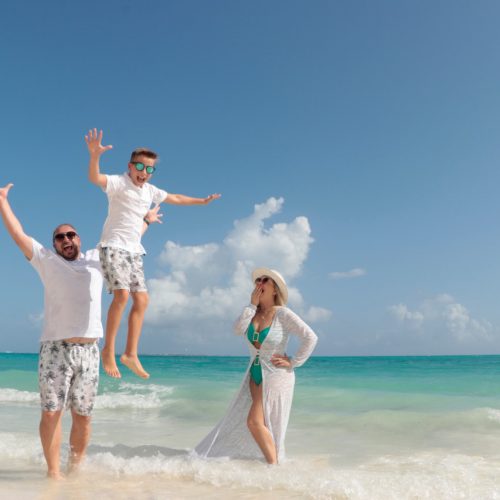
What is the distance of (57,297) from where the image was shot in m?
5.09

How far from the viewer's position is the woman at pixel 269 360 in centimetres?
596

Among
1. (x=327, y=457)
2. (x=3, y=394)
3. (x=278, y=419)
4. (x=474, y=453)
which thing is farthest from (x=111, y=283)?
(x=3, y=394)

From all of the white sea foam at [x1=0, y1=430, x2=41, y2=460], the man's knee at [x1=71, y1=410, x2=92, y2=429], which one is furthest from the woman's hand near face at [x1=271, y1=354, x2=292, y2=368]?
the white sea foam at [x1=0, y1=430, x2=41, y2=460]

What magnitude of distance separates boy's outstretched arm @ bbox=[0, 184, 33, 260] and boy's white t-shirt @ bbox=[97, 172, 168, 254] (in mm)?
622

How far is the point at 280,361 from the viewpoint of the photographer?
5.96m

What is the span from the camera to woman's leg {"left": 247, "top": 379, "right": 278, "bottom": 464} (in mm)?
5930

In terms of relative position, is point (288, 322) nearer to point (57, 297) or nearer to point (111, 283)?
point (111, 283)

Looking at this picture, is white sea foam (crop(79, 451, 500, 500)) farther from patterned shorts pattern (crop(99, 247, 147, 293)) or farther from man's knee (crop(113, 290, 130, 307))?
patterned shorts pattern (crop(99, 247, 147, 293))

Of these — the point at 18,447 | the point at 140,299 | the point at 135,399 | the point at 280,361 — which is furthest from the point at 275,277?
the point at 135,399

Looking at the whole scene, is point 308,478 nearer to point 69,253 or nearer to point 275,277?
point 275,277

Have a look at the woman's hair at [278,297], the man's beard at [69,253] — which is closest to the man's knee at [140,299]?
the man's beard at [69,253]

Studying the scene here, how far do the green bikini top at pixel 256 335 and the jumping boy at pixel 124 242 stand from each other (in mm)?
1183

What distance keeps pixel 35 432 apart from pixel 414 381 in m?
16.7

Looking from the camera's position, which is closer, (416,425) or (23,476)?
(23,476)
